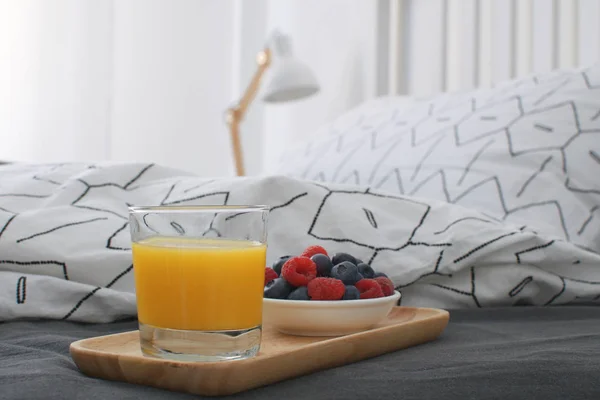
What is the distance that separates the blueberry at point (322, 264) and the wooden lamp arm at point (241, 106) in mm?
2052

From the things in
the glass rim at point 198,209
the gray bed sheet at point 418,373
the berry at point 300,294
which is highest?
the glass rim at point 198,209

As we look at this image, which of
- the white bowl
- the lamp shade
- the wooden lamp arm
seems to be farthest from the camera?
the wooden lamp arm

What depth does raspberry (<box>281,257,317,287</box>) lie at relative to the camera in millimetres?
719

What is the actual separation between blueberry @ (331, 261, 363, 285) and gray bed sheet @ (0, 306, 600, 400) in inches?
3.7

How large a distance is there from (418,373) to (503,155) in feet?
2.54

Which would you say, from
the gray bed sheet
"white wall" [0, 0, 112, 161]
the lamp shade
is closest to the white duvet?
the gray bed sheet

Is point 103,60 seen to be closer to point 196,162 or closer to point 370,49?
point 196,162

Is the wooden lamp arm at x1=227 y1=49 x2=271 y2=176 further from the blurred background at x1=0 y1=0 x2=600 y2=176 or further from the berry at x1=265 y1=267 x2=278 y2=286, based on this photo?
the berry at x1=265 y1=267 x2=278 y2=286

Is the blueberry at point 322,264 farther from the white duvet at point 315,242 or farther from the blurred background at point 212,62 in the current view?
the blurred background at point 212,62

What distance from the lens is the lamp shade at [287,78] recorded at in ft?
8.61

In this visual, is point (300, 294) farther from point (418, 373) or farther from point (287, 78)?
point (287, 78)

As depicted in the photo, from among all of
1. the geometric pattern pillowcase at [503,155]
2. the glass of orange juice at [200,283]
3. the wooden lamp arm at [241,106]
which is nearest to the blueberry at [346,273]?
the glass of orange juice at [200,283]

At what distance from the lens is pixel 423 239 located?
3.21 feet

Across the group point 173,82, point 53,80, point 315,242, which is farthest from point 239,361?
point 173,82
